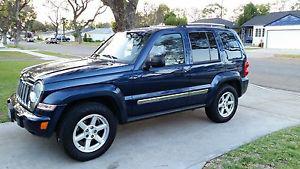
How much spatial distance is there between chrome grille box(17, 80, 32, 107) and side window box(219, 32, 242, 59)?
352 centimetres

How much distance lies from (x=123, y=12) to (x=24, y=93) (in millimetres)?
6246

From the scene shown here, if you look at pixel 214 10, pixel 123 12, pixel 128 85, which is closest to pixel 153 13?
pixel 214 10

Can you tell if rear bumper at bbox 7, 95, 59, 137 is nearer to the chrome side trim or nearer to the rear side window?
the chrome side trim

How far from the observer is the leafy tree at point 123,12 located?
408 inches

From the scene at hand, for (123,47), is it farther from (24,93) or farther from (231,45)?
(231,45)

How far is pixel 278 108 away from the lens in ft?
25.0

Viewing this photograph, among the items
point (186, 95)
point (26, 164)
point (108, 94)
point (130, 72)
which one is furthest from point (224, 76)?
point (26, 164)

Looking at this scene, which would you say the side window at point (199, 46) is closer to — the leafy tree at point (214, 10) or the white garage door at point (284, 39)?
the white garage door at point (284, 39)

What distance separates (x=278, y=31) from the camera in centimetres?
4225

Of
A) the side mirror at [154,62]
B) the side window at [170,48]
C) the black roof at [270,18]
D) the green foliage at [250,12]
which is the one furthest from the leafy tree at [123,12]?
the green foliage at [250,12]

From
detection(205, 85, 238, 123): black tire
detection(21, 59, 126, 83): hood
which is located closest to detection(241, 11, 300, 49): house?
detection(205, 85, 238, 123): black tire

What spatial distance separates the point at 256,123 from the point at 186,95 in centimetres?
167

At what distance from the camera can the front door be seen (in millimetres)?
4980

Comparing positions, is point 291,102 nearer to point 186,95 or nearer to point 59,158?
point 186,95
